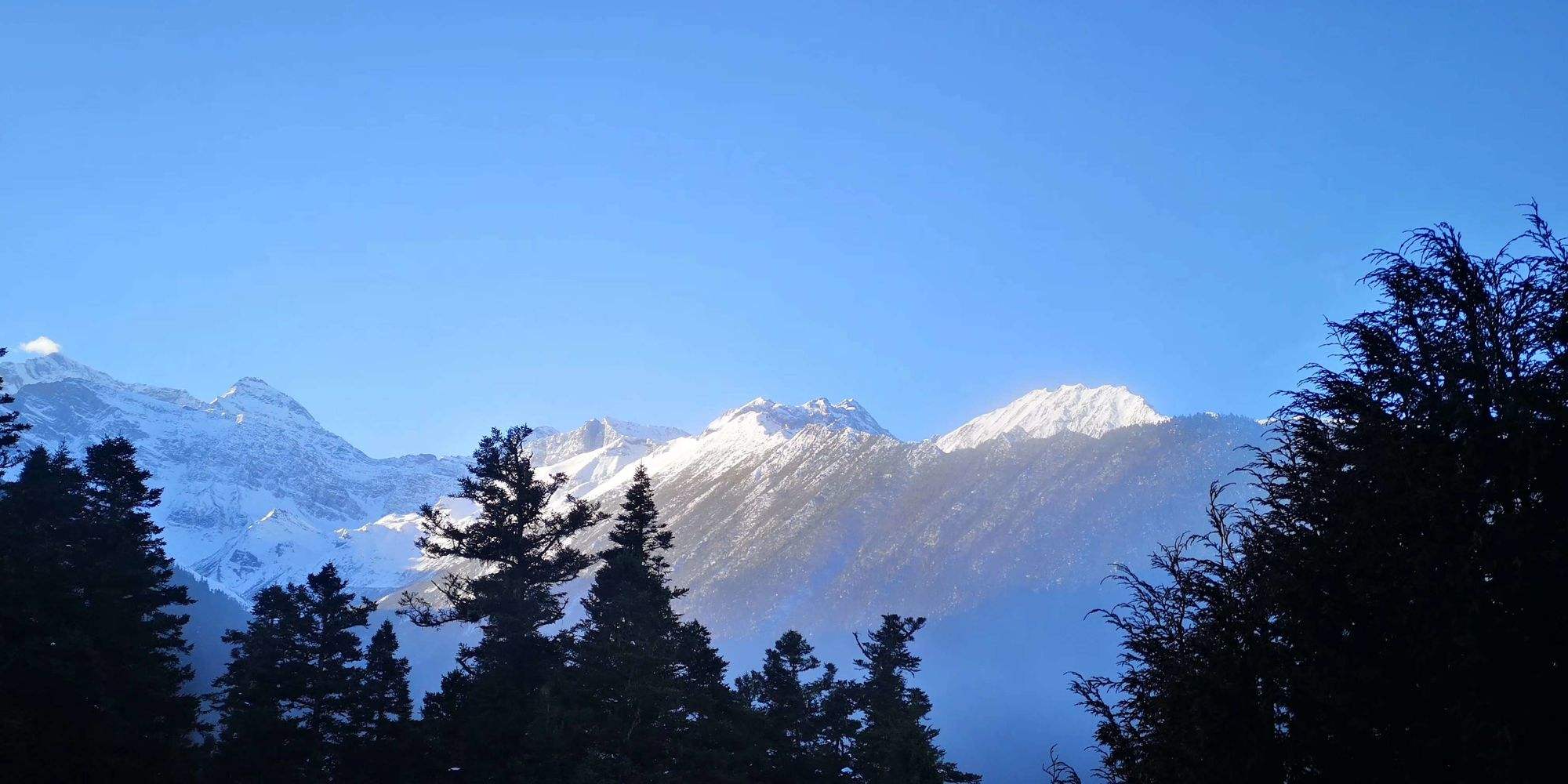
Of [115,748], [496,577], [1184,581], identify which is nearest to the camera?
[1184,581]

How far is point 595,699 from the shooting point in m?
35.0

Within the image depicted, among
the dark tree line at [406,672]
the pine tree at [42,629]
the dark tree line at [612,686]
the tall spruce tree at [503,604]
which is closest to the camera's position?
the pine tree at [42,629]

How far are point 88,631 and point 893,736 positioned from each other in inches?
1135

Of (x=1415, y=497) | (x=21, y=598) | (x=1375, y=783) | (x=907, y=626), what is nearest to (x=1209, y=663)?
(x=1375, y=783)

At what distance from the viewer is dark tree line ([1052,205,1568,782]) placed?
1182cm

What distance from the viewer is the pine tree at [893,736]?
39.7 m

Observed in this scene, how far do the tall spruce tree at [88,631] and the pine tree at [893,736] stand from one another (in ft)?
78.4

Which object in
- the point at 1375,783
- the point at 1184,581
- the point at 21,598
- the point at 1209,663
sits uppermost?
the point at 21,598

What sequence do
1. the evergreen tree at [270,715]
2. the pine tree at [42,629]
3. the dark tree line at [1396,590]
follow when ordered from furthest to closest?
the evergreen tree at [270,715], the pine tree at [42,629], the dark tree line at [1396,590]

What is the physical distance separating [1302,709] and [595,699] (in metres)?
26.7

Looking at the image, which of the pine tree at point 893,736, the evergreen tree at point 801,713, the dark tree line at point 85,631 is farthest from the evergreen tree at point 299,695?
the pine tree at point 893,736

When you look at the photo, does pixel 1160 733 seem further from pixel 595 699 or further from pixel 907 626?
pixel 907 626

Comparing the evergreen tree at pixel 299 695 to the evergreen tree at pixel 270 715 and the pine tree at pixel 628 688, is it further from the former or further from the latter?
the pine tree at pixel 628 688

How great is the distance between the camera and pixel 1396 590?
12930mm
